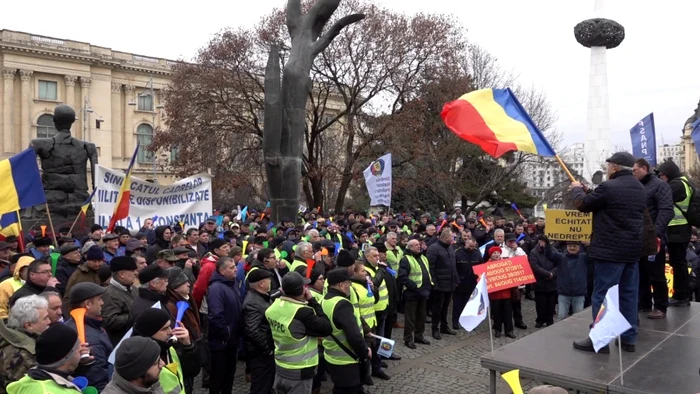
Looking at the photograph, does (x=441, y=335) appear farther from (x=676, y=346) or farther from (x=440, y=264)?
(x=676, y=346)

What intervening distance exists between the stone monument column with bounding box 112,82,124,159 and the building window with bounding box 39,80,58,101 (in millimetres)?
5327

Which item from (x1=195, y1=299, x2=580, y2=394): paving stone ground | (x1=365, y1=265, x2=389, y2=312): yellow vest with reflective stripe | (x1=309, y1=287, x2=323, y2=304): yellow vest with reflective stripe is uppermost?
(x1=309, y1=287, x2=323, y2=304): yellow vest with reflective stripe

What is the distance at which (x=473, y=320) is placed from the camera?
5.39 meters

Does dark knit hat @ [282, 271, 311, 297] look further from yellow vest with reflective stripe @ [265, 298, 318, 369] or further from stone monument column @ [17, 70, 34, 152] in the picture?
stone monument column @ [17, 70, 34, 152]

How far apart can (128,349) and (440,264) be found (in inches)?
268

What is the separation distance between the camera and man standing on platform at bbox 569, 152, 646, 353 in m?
4.63

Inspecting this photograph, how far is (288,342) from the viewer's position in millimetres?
4750

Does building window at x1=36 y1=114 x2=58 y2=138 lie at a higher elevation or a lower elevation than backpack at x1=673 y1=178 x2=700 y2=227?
higher

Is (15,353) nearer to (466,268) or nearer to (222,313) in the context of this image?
(222,313)

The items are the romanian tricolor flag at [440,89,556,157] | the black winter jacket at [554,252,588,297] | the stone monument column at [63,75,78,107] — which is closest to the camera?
the romanian tricolor flag at [440,89,556,157]

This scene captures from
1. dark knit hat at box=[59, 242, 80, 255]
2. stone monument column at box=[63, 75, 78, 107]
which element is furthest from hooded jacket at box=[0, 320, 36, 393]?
stone monument column at box=[63, 75, 78, 107]

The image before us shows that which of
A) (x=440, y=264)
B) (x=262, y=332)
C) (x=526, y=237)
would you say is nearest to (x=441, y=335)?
(x=440, y=264)

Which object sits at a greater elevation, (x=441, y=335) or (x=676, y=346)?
(x=676, y=346)

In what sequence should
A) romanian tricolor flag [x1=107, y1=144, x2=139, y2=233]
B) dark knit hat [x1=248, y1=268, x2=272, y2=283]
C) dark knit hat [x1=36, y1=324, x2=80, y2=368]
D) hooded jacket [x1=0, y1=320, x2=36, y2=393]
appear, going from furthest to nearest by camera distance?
romanian tricolor flag [x1=107, y1=144, x2=139, y2=233], dark knit hat [x1=248, y1=268, x2=272, y2=283], hooded jacket [x1=0, y1=320, x2=36, y2=393], dark knit hat [x1=36, y1=324, x2=80, y2=368]
